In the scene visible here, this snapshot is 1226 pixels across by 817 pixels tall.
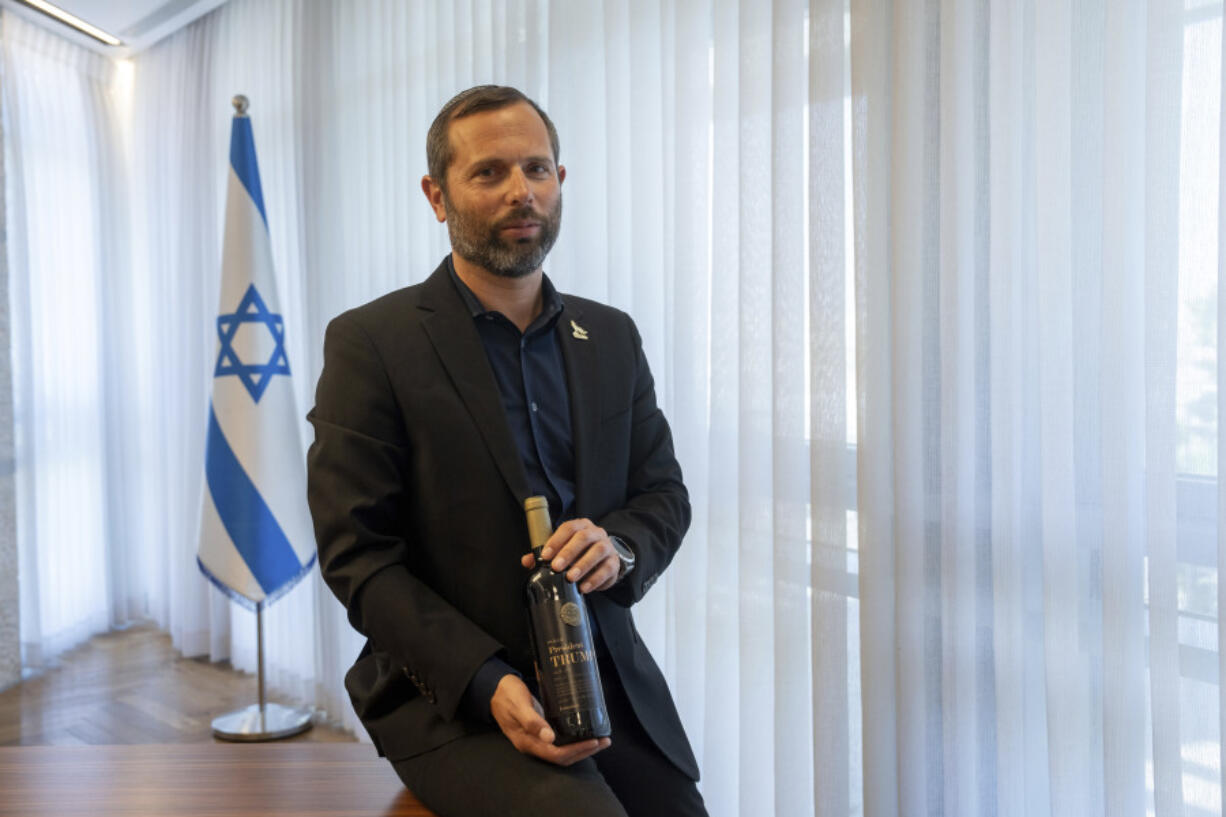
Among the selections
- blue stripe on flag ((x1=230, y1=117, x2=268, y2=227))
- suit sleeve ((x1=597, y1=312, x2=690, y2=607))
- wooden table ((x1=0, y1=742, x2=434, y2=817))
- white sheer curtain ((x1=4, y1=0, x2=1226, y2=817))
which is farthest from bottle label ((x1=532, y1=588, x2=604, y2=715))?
blue stripe on flag ((x1=230, y1=117, x2=268, y2=227))

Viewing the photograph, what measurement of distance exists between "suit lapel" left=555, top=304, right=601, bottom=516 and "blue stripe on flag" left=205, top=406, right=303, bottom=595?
2508 millimetres

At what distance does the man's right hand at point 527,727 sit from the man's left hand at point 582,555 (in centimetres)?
16

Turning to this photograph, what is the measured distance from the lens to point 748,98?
7.85 ft

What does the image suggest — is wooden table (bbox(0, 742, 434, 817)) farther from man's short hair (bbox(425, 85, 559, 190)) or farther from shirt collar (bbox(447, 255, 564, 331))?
man's short hair (bbox(425, 85, 559, 190))

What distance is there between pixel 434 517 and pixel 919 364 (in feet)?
3.49

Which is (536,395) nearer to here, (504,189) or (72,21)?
(504,189)

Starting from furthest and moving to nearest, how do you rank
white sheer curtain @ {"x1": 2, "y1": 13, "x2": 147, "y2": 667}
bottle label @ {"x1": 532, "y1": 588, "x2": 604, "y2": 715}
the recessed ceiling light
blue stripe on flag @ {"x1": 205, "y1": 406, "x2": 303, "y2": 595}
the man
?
white sheer curtain @ {"x1": 2, "y1": 13, "x2": 147, "y2": 667} → the recessed ceiling light → blue stripe on flag @ {"x1": 205, "y1": 406, "x2": 303, "y2": 595} → the man → bottle label @ {"x1": 532, "y1": 588, "x2": 604, "y2": 715}

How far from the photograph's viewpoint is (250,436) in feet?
12.6

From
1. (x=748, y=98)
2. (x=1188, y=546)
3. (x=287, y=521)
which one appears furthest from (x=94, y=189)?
(x=1188, y=546)

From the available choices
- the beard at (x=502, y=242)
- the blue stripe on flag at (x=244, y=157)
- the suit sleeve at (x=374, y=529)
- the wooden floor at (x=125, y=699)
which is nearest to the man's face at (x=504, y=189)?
the beard at (x=502, y=242)

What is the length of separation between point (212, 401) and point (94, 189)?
2.46 m

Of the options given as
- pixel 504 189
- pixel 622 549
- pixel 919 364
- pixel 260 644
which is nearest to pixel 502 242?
pixel 504 189

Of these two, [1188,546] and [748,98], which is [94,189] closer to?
[748,98]

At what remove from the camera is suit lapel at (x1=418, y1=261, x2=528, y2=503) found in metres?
1.55
